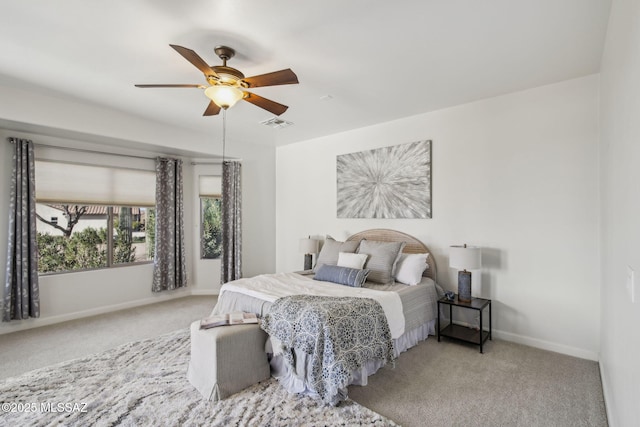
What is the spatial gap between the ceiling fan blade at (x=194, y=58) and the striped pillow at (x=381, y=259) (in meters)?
2.62

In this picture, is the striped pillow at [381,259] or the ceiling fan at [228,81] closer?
the ceiling fan at [228,81]

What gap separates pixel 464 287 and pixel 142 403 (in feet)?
10.5

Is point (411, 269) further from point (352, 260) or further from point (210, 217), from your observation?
point (210, 217)

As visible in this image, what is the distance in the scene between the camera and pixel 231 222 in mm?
5684

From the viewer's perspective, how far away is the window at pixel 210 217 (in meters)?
5.77

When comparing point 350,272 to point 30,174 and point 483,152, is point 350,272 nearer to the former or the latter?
point 483,152


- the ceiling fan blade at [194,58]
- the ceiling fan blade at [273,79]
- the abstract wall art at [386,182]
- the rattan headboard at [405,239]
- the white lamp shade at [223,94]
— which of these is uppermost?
the ceiling fan blade at [194,58]

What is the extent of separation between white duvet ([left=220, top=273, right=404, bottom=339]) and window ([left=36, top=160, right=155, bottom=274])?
263 cm

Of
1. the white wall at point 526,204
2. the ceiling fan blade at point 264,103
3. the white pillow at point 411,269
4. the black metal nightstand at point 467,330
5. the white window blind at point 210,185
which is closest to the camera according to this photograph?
the ceiling fan blade at point 264,103

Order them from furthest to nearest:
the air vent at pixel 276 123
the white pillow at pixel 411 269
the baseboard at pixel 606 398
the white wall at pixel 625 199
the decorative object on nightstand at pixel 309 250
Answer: the decorative object on nightstand at pixel 309 250 → the air vent at pixel 276 123 → the white pillow at pixel 411 269 → the baseboard at pixel 606 398 → the white wall at pixel 625 199

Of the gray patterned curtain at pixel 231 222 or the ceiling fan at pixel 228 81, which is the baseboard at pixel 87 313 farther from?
the ceiling fan at pixel 228 81

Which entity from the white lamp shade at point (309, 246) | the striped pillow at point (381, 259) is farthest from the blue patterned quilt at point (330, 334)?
the white lamp shade at point (309, 246)

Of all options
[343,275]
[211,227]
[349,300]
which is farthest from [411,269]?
[211,227]

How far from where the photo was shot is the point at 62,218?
4398mm
